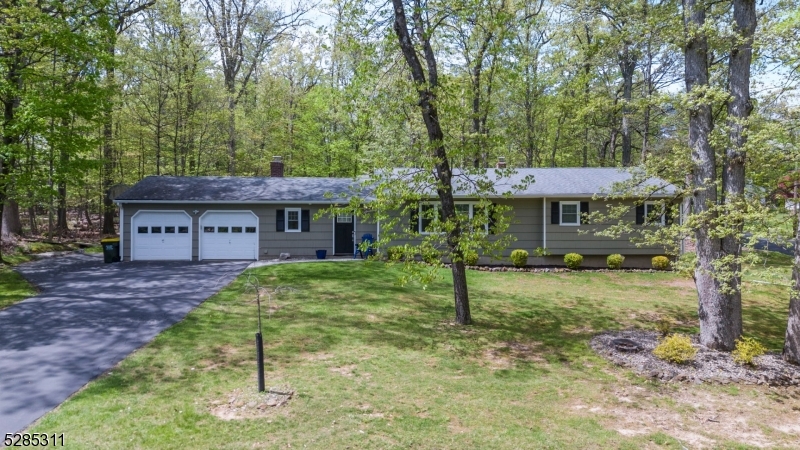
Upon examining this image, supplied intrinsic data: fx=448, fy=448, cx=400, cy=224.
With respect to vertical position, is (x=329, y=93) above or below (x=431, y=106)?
above

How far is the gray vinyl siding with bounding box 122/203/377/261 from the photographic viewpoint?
16.8 metres

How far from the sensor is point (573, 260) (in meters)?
15.6

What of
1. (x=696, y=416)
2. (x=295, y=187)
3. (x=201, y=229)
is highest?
(x=295, y=187)

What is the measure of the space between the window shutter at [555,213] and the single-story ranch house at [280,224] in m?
0.04

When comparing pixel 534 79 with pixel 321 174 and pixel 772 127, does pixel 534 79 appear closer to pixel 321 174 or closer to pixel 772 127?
pixel 321 174

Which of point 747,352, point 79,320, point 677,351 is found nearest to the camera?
point 747,352

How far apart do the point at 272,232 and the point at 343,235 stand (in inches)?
106

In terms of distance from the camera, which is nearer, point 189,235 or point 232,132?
point 189,235

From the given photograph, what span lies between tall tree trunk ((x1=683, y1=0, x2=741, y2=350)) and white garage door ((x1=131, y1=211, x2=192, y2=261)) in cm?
1598

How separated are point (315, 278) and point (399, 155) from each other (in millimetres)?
5779

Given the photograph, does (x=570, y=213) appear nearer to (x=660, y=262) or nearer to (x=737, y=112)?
(x=660, y=262)

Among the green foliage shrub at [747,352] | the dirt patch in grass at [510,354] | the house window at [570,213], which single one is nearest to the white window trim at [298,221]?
the house window at [570,213]

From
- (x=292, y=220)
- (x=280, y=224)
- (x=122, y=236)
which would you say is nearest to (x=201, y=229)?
(x=122, y=236)

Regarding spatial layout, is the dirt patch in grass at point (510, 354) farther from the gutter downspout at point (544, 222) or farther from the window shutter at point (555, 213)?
the window shutter at point (555, 213)
